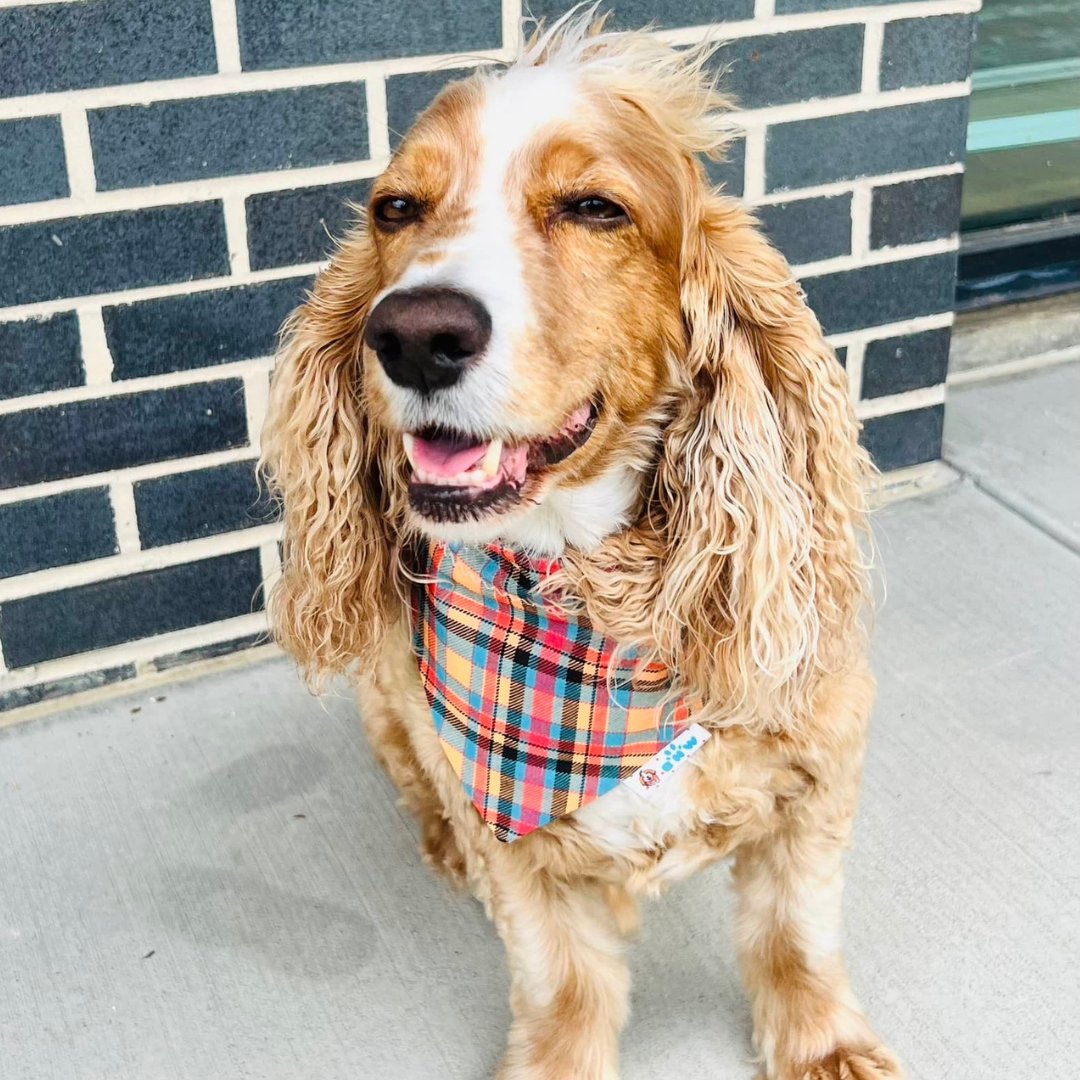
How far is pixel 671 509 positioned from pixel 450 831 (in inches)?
35.9

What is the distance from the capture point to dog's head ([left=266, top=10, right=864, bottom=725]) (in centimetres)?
174

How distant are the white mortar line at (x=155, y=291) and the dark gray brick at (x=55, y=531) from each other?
1.32 feet


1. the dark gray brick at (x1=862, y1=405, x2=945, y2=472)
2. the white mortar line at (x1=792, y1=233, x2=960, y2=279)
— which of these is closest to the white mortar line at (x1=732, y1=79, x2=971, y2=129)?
the white mortar line at (x1=792, y1=233, x2=960, y2=279)

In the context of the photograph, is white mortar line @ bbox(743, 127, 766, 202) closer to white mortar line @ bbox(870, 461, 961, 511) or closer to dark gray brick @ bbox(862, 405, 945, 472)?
dark gray brick @ bbox(862, 405, 945, 472)

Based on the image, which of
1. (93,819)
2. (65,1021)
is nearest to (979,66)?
(93,819)

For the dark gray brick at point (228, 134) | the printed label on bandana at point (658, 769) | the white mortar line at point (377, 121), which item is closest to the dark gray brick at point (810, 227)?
the white mortar line at point (377, 121)

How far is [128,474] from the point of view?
9.80 ft

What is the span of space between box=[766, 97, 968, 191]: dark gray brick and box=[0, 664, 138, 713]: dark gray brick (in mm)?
1938

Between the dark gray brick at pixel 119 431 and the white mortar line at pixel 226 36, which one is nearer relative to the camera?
the white mortar line at pixel 226 36

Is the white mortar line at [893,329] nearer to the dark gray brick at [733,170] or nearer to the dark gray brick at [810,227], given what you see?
the dark gray brick at [810,227]

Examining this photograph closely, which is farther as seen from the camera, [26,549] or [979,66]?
[979,66]

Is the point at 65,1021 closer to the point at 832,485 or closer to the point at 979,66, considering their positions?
the point at 832,485

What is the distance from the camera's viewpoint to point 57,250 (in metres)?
2.74

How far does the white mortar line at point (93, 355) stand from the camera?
282cm
